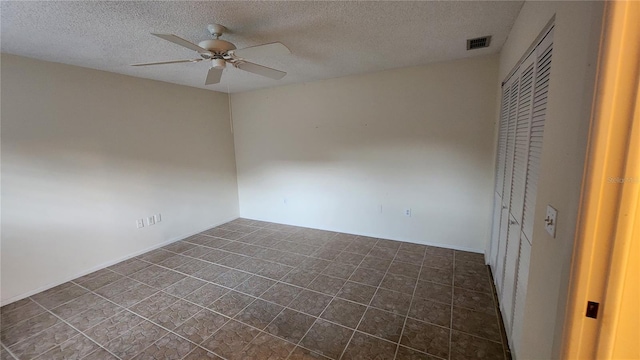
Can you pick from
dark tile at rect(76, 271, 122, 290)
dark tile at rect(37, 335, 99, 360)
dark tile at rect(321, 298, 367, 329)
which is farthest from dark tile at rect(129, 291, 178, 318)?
dark tile at rect(321, 298, 367, 329)

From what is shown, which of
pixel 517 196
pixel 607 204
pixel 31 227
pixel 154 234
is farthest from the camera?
pixel 154 234

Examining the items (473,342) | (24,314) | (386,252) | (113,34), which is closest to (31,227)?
(24,314)

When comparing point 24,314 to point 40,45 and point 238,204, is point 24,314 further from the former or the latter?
point 238,204

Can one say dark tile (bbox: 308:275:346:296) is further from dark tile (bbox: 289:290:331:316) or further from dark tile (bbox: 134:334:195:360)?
dark tile (bbox: 134:334:195:360)

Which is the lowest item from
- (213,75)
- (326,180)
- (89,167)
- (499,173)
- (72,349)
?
(72,349)

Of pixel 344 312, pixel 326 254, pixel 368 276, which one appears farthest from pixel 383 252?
pixel 344 312

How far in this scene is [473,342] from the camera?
72.7 inches

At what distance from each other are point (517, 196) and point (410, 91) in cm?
202

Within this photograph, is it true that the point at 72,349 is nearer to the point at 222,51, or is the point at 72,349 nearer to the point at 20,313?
the point at 20,313

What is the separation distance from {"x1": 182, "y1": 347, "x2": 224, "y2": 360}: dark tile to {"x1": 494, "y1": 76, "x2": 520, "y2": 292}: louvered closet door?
7.83ft

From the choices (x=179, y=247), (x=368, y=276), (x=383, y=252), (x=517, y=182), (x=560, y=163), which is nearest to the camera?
(x=560, y=163)

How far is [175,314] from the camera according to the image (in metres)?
2.25

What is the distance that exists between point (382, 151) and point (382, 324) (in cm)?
226

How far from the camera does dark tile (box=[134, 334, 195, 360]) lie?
1.81m
